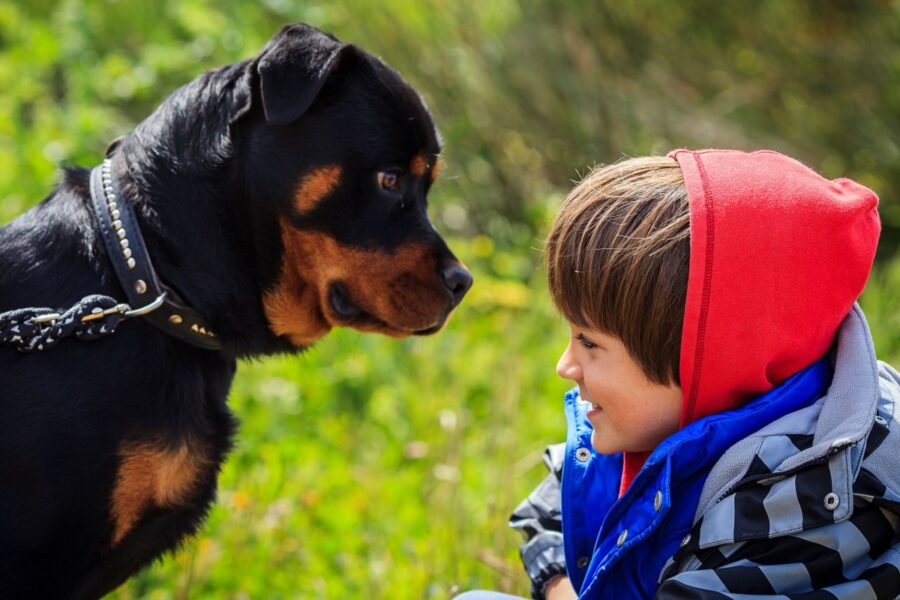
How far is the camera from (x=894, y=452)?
5.84ft

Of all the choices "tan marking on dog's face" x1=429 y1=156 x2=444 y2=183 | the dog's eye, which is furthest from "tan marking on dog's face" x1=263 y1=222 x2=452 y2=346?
→ "tan marking on dog's face" x1=429 y1=156 x2=444 y2=183

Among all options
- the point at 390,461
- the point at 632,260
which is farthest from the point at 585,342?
the point at 390,461

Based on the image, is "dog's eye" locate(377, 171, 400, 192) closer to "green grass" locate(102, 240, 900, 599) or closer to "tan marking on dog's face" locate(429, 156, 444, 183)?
"tan marking on dog's face" locate(429, 156, 444, 183)

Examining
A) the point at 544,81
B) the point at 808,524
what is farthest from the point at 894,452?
the point at 544,81

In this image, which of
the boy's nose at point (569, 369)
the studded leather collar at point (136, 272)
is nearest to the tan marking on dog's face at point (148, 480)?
the studded leather collar at point (136, 272)

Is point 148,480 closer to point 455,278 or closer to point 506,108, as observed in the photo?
point 455,278

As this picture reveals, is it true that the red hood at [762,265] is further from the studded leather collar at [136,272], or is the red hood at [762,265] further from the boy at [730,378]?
the studded leather collar at [136,272]

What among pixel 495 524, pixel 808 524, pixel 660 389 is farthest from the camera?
pixel 495 524

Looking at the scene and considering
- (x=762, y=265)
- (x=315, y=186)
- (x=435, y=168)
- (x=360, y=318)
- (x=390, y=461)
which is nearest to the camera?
(x=762, y=265)

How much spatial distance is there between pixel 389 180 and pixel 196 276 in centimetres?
63

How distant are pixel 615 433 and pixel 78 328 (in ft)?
4.04

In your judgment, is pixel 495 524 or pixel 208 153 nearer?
pixel 208 153

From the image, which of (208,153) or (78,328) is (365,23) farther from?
(78,328)

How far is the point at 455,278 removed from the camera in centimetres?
283
